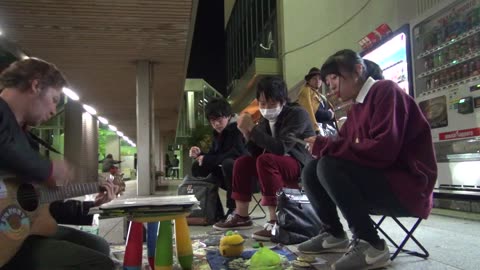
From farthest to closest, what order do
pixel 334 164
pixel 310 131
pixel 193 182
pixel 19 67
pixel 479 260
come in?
1. pixel 193 182
2. pixel 310 131
3. pixel 479 260
4. pixel 334 164
5. pixel 19 67

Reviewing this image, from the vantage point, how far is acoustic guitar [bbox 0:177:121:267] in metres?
1.54

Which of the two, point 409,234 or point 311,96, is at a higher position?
point 311,96

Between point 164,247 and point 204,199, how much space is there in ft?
7.29

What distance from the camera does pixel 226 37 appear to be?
25.8 metres

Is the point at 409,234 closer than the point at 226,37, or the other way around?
the point at 409,234

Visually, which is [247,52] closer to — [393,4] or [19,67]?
[393,4]

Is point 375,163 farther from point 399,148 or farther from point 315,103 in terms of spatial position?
point 315,103

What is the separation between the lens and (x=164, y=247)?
1.97 m

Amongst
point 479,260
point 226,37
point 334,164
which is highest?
point 226,37

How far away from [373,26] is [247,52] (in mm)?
11126

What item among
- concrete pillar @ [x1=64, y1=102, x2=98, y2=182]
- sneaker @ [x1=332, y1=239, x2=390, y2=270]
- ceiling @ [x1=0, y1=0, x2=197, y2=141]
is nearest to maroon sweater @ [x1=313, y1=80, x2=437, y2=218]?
sneaker @ [x1=332, y1=239, x2=390, y2=270]

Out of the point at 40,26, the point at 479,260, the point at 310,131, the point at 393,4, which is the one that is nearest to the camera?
the point at 479,260

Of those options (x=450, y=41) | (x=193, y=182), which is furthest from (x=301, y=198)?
(x=450, y=41)

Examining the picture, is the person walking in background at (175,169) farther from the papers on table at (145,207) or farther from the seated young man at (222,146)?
the papers on table at (145,207)
